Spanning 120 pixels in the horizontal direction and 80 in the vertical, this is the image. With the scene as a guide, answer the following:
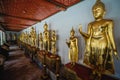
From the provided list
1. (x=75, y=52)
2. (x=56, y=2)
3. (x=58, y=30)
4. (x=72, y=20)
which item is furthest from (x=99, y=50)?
(x=58, y=30)

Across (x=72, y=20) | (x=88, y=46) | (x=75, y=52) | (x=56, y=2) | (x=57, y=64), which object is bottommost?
(x=57, y=64)

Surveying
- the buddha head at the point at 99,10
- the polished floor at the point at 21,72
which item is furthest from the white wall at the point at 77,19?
the polished floor at the point at 21,72

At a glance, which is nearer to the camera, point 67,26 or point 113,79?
point 113,79

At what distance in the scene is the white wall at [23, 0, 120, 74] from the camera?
4.63ft

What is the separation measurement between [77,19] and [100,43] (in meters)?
0.94

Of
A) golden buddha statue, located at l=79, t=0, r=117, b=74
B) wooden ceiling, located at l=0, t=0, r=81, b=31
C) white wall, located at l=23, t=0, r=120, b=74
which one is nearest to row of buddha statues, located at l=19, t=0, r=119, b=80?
golden buddha statue, located at l=79, t=0, r=117, b=74

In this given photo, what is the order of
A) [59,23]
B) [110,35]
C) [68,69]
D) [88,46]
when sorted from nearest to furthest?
[110,35] < [88,46] < [68,69] < [59,23]

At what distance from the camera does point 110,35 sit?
4.23ft

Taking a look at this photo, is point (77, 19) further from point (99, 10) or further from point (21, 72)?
point (21, 72)

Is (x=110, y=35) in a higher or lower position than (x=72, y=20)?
lower

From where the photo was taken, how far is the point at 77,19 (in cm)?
A: 215

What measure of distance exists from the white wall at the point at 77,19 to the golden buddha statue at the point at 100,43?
0.18 meters

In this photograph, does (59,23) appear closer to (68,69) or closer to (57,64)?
(57,64)

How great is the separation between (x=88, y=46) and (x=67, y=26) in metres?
1.10
